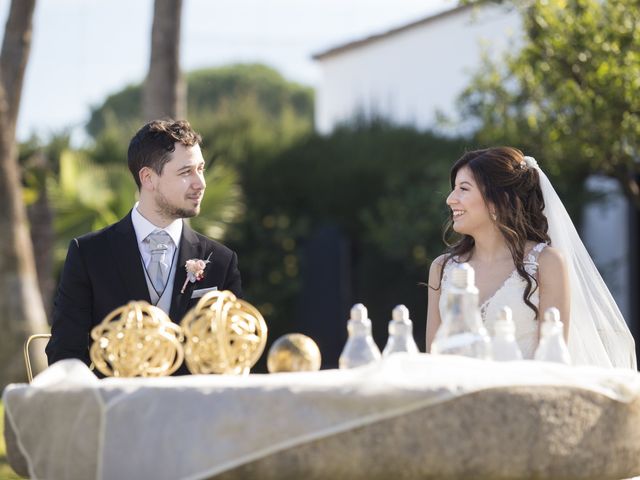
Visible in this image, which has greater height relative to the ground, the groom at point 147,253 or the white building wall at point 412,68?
the white building wall at point 412,68

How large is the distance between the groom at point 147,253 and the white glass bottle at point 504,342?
117 centimetres

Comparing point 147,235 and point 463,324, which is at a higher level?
point 147,235

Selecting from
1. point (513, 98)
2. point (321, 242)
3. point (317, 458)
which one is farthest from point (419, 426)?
point (321, 242)

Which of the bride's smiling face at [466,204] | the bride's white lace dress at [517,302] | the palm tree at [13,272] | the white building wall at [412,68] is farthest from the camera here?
the white building wall at [412,68]

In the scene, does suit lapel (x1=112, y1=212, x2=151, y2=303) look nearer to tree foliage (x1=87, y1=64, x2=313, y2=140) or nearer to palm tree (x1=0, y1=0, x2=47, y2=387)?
palm tree (x1=0, y1=0, x2=47, y2=387)

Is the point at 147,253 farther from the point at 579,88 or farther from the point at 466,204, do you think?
the point at 579,88

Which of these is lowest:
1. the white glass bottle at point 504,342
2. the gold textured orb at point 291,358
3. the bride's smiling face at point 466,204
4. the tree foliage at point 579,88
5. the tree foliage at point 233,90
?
the gold textured orb at point 291,358

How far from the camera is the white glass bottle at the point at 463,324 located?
3.40 m

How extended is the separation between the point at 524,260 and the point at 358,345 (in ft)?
5.49

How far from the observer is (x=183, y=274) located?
4.39m

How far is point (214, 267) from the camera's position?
4539mm

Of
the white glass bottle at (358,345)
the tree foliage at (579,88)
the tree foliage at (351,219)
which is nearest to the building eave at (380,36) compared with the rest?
the tree foliage at (351,219)

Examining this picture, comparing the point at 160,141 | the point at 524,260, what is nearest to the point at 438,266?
the point at 524,260

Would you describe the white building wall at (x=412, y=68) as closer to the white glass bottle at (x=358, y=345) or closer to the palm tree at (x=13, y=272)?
the palm tree at (x=13, y=272)
